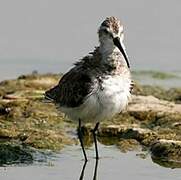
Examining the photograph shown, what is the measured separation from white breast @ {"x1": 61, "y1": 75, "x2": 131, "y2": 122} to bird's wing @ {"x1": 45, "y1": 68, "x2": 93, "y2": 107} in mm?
78

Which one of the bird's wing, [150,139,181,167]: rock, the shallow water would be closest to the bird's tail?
the bird's wing

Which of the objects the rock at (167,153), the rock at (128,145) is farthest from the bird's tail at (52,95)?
the rock at (167,153)

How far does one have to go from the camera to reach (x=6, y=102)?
13.0 m

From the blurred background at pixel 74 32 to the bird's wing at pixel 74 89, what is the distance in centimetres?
485

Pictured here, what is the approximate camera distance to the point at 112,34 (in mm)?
10367

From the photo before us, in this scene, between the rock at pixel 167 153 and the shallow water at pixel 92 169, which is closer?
the shallow water at pixel 92 169

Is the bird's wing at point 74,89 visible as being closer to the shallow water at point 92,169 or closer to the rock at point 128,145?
the shallow water at point 92,169

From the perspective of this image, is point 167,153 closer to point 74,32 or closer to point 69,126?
point 69,126

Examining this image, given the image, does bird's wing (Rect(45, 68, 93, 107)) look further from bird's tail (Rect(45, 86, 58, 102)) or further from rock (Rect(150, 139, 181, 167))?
rock (Rect(150, 139, 181, 167))

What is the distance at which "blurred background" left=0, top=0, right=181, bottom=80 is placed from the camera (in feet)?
54.4

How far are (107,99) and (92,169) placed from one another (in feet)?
2.62

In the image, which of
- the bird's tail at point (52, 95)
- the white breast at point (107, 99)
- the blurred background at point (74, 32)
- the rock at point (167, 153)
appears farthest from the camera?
the blurred background at point (74, 32)

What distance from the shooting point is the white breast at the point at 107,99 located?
10227mm

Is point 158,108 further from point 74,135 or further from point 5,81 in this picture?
point 5,81
